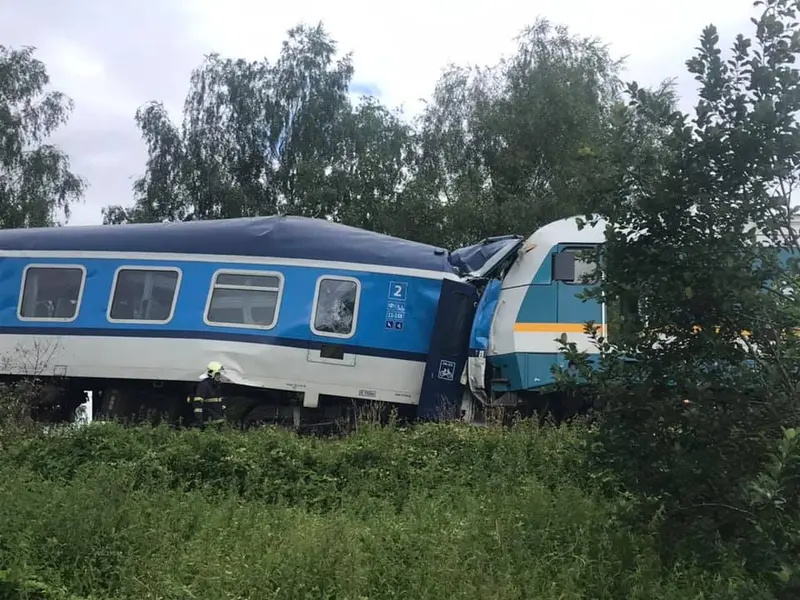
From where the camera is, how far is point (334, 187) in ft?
81.5

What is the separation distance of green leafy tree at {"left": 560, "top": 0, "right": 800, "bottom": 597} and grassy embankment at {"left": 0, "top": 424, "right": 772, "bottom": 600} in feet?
1.93

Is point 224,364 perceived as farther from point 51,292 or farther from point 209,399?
point 51,292

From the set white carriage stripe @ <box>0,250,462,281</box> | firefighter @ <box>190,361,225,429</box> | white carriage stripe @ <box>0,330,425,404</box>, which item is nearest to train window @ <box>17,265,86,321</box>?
white carriage stripe @ <box>0,250,462,281</box>

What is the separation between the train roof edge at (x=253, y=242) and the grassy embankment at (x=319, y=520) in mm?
2938

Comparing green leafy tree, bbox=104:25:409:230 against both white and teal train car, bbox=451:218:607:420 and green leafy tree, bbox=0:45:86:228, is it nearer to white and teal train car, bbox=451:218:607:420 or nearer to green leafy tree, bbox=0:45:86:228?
green leafy tree, bbox=0:45:86:228

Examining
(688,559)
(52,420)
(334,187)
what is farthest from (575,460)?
(334,187)

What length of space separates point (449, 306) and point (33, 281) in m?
5.68

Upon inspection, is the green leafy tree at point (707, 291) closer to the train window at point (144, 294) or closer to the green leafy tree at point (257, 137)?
the train window at point (144, 294)

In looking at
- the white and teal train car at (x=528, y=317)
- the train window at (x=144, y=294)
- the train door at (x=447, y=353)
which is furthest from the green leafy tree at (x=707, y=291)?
the train window at (x=144, y=294)

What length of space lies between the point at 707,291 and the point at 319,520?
11.7ft

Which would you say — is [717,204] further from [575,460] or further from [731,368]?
[575,460]

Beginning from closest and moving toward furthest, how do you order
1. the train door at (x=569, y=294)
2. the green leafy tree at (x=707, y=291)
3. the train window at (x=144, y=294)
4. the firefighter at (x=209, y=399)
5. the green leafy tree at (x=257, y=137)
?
the green leafy tree at (x=707, y=291), the firefighter at (x=209, y=399), the train door at (x=569, y=294), the train window at (x=144, y=294), the green leafy tree at (x=257, y=137)

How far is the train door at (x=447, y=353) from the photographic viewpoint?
9.98m

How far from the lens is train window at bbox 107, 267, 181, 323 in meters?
10.1
